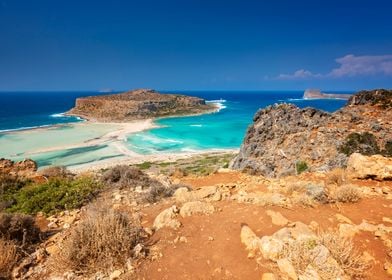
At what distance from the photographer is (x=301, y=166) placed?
16891mm

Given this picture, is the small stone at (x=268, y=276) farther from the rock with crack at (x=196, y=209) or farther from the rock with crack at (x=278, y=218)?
the rock with crack at (x=196, y=209)

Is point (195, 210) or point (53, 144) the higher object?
point (195, 210)

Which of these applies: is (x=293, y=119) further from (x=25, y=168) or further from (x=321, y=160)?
(x=25, y=168)

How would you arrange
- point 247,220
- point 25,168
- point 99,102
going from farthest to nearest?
point 99,102 → point 25,168 → point 247,220

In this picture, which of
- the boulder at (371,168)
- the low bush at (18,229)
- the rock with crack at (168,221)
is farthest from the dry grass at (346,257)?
the boulder at (371,168)

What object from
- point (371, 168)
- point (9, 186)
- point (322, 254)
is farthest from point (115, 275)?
point (9, 186)

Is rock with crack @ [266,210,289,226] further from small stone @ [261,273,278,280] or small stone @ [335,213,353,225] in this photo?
small stone @ [261,273,278,280]

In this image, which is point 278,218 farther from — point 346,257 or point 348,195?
point 348,195

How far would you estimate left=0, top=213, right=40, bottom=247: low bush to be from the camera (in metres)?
5.33

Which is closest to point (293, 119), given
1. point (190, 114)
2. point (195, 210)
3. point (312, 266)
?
point (195, 210)

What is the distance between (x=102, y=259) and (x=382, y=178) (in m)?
8.39

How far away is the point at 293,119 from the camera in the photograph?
70.2ft

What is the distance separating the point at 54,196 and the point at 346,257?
27.0 feet

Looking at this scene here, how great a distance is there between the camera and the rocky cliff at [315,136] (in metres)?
16.6
